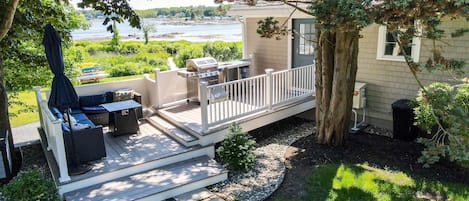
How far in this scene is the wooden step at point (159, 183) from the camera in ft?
17.7

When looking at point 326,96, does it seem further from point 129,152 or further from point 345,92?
point 129,152

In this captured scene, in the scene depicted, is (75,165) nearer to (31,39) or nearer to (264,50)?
(31,39)

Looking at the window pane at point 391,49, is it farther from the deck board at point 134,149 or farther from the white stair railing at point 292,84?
the deck board at point 134,149

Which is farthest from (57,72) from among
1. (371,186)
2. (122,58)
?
(122,58)

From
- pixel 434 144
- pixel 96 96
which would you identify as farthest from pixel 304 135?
pixel 96 96

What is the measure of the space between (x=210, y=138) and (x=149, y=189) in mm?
1717

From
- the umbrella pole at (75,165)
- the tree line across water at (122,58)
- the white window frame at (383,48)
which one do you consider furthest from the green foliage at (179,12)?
the umbrella pole at (75,165)

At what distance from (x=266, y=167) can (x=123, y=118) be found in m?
3.12

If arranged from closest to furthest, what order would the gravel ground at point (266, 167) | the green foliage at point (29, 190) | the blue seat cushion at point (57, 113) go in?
the green foliage at point (29, 190)
the gravel ground at point (266, 167)
the blue seat cushion at point (57, 113)

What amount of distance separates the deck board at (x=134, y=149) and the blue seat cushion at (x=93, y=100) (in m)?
1.04

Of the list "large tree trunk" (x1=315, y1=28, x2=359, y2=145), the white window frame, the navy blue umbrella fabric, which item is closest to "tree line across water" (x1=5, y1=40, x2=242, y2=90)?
the navy blue umbrella fabric

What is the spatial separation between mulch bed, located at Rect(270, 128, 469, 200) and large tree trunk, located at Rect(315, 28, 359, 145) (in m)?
0.37

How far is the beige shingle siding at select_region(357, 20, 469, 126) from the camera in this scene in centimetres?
782

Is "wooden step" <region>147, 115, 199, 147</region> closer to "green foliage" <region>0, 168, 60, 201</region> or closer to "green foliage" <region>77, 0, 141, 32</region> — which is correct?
"green foliage" <region>77, 0, 141, 32</region>
